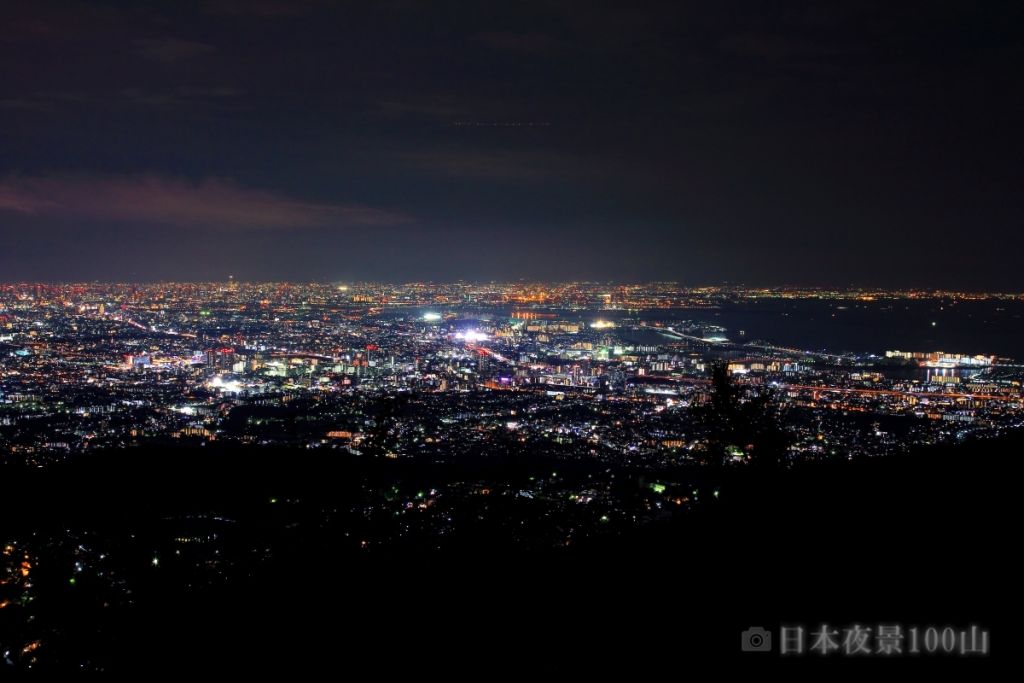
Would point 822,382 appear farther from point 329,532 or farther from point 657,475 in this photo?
point 329,532

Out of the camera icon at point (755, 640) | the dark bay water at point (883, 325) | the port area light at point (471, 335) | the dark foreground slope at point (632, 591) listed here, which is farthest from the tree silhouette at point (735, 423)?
the dark bay water at point (883, 325)

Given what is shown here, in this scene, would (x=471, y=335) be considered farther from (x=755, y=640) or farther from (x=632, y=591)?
(x=755, y=640)

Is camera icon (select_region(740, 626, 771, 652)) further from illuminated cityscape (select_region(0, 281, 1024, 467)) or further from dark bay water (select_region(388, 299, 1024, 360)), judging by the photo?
dark bay water (select_region(388, 299, 1024, 360))

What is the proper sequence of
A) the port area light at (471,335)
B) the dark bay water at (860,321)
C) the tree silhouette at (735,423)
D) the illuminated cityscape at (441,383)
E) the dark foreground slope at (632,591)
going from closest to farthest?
the dark foreground slope at (632,591) < the tree silhouette at (735,423) < the illuminated cityscape at (441,383) < the port area light at (471,335) < the dark bay water at (860,321)

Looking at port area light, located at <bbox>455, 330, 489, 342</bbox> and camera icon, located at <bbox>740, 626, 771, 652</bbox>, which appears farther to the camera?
port area light, located at <bbox>455, 330, 489, 342</bbox>

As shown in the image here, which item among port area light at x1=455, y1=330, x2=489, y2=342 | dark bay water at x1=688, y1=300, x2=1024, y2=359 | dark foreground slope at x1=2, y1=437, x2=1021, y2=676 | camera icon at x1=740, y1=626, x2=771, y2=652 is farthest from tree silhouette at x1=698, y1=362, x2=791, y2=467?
dark bay water at x1=688, y1=300, x2=1024, y2=359

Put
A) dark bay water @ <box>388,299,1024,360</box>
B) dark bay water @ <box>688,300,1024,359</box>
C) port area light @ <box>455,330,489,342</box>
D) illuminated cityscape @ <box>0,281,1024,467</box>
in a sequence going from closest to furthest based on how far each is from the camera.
Result: illuminated cityscape @ <box>0,281,1024,467</box>
port area light @ <box>455,330,489,342</box>
dark bay water @ <box>688,300,1024,359</box>
dark bay water @ <box>388,299,1024,360</box>

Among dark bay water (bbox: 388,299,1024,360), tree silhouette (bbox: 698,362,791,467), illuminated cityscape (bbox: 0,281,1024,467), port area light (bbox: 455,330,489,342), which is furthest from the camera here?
dark bay water (bbox: 388,299,1024,360)

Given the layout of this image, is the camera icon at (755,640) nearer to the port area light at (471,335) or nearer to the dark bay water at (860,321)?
the port area light at (471,335)
